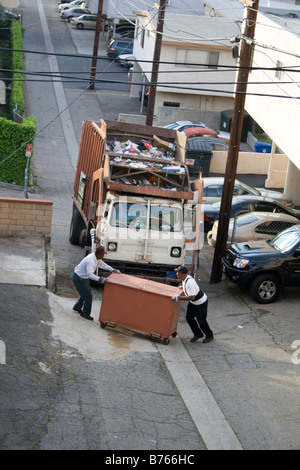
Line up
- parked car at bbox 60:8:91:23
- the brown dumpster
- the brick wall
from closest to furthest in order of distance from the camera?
the brown dumpster
the brick wall
parked car at bbox 60:8:91:23

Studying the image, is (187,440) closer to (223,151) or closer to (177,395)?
(177,395)

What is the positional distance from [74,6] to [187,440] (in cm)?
5635

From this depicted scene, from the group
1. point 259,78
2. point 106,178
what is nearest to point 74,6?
point 259,78

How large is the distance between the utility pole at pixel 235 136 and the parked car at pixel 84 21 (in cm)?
4231

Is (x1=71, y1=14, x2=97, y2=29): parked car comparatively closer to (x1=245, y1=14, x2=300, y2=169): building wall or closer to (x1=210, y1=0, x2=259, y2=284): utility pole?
(x1=245, y1=14, x2=300, y2=169): building wall

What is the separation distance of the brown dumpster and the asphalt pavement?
27cm

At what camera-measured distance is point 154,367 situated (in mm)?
11336

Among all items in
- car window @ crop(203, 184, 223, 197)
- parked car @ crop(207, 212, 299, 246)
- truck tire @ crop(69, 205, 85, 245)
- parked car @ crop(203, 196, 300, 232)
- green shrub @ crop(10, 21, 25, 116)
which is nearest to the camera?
truck tire @ crop(69, 205, 85, 245)

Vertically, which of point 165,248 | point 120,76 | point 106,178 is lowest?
point 120,76

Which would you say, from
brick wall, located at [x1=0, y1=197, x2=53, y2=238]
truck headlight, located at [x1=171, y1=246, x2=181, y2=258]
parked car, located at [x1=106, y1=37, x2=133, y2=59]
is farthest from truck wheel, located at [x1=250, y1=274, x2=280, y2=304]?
parked car, located at [x1=106, y1=37, x2=133, y2=59]

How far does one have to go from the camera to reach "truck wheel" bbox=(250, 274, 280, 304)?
1573cm

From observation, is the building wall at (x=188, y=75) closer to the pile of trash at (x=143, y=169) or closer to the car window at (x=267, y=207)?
the car window at (x=267, y=207)

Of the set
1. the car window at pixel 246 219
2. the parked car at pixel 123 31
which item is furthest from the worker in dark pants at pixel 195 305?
the parked car at pixel 123 31

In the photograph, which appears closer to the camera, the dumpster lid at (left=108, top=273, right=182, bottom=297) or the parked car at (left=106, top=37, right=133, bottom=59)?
the dumpster lid at (left=108, top=273, right=182, bottom=297)
